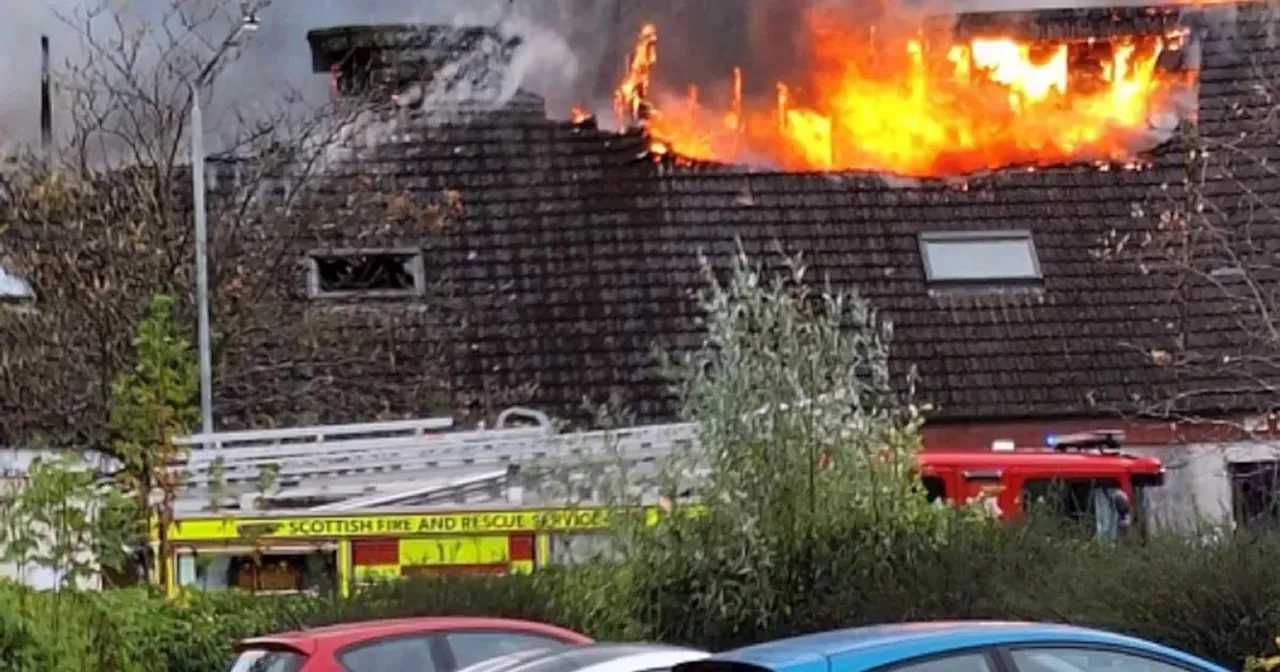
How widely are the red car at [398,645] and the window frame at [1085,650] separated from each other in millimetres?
3980

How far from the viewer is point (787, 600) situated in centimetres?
1277

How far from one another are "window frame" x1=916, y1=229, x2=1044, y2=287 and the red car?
11.1 m

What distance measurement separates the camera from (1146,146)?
23.4 m

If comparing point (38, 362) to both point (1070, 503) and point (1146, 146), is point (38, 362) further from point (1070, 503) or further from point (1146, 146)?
point (1146, 146)

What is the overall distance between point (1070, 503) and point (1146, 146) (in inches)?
347

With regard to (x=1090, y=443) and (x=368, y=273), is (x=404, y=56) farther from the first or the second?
(x=1090, y=443)

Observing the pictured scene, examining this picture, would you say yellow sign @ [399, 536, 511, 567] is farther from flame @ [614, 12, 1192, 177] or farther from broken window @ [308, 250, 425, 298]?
flame @ [614, 12, 1192, 177]

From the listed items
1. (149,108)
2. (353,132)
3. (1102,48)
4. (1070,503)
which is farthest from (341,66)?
(1070,503)

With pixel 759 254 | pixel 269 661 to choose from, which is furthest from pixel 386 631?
pixel 759 254

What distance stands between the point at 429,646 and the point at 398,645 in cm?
16

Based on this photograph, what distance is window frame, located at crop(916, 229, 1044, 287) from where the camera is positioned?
21703 millimetres

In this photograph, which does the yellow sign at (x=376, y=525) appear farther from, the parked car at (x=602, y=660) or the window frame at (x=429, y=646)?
the parked car at (x=602, y=660)

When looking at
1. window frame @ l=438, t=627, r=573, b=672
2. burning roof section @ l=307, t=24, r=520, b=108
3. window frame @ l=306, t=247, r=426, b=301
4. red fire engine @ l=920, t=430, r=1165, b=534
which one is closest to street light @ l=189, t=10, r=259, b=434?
window frame @ l=306, t=247, r=426, b=301

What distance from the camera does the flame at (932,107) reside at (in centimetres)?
2336
